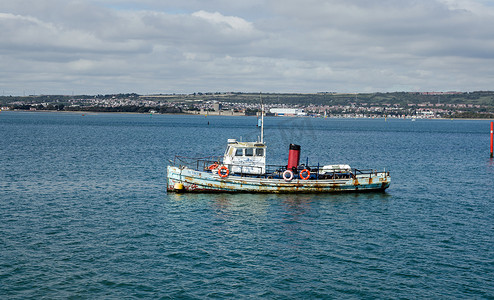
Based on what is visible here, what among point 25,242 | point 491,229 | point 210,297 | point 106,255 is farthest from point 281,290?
point 491,229

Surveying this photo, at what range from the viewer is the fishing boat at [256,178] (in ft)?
150

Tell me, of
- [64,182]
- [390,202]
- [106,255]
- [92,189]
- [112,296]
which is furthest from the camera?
[64,182]

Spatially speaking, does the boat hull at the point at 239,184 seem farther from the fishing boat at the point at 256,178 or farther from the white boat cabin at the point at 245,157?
the white boat cabin at the point at 245,157

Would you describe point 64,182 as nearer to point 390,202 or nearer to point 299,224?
point 299,224

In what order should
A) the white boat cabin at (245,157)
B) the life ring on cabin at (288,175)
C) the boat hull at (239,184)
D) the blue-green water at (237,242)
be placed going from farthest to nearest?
the white boat cabin at (245,157), the life ring on cabin at (288,175), the boat hull at (239,184), the blue-green water at (237,242)

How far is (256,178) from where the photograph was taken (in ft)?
150

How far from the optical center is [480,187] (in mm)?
53562

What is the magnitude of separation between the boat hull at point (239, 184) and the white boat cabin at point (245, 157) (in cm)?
177

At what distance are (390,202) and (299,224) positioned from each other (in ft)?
41.8

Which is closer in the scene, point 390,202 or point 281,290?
point 281,290

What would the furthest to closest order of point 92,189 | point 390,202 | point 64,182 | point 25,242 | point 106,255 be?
1. point 64,182
2. point 92,189
3. point 390,202
4. point 25,242
5. point 106,255

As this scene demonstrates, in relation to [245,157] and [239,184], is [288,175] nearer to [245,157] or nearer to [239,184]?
[245,157]

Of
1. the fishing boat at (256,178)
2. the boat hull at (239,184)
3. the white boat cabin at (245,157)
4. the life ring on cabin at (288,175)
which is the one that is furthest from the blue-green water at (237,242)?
the white boat cabin at (245,157)

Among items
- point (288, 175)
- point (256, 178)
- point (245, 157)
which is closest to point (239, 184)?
point (256, 178)
